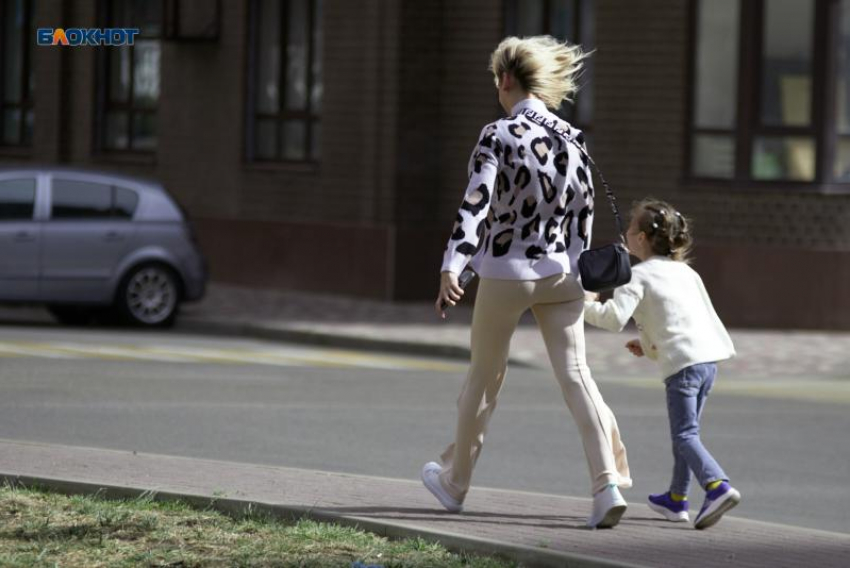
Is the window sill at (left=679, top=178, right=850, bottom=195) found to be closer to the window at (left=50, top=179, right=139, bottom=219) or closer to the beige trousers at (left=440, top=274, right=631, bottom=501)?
the window at (left=50, top=179, right=139, bottom=219)

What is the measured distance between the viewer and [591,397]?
23.8ft

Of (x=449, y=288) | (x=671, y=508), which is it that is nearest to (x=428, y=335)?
(x=671, y=508)

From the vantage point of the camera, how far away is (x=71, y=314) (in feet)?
63.1

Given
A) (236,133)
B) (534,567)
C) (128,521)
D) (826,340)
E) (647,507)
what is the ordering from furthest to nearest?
(236,133) → (826,340) → (647,507) → (128,521) → (534,567)

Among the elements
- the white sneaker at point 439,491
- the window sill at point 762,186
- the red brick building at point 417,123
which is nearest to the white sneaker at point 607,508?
the white sneaker at point 439,491

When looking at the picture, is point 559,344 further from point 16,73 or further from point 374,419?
point 16,73

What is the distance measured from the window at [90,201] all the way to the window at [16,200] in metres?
0.23

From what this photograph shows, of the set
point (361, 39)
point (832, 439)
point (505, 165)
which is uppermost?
point (361, 39)

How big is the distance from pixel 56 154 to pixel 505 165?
20817 millimetres

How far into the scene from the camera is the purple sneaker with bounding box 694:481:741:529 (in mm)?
7266

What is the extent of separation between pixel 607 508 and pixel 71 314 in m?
12.8

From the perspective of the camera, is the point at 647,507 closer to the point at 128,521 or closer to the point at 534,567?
the point at 534,567

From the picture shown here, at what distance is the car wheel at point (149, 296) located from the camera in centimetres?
1845

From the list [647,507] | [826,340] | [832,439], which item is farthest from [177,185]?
[647,507]
